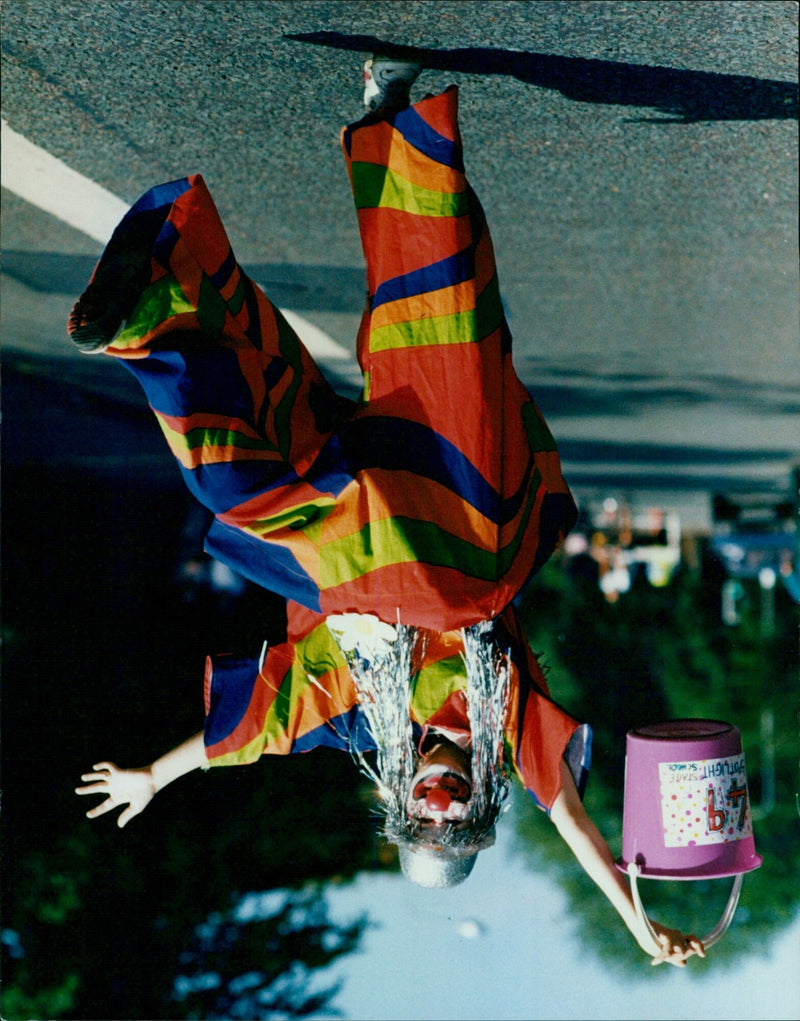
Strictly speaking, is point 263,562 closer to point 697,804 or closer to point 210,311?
point 210,311

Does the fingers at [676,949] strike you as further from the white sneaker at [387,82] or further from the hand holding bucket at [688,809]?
the white sneaker at [387,82]

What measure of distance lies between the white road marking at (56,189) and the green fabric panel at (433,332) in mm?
1204

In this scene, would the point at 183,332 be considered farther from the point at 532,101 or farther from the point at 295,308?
the point at 295,308

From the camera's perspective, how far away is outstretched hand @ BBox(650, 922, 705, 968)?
6.43 feet

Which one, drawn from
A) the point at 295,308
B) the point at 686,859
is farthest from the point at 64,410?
the point at 686,859

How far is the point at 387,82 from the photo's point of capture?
2.19 m

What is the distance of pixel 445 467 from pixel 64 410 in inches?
133

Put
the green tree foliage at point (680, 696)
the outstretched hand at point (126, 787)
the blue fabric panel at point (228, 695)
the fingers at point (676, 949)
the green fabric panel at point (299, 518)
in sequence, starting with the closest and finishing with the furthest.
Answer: the green fabric panel at point (299, 518) < the fingers at point (676, 949) < the blue fabric panel at point (228, 695) < the outstretched hand at point (126, 787) < the green tree foliage at point (680, 696)

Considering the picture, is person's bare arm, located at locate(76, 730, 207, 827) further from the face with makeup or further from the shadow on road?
the shadow on road

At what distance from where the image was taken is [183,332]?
1.69 m

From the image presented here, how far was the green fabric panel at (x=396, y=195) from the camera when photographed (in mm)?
1886

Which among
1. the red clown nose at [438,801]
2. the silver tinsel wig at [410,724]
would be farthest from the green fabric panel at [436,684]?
the red clown nose at [438,801]

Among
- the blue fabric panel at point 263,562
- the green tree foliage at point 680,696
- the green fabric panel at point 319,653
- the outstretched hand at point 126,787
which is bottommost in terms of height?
the green tree foliage at point 680,696

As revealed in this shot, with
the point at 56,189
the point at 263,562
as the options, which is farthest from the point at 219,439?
the point at 56,189
